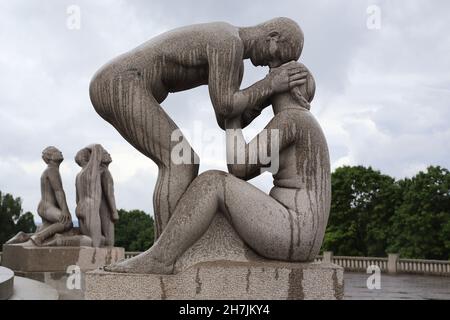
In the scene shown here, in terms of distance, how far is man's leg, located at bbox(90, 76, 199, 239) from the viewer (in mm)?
4637

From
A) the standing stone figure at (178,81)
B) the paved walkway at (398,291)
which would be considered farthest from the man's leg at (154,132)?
the paved walkway at (398,291)

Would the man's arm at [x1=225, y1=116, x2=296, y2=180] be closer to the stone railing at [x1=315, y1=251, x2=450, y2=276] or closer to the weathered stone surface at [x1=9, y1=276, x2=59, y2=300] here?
the weathered stone surface at [x1=9, y1=276, x2=59, y2=300]

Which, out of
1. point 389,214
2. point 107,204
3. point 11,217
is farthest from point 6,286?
point 389,214

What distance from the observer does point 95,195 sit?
10.2m

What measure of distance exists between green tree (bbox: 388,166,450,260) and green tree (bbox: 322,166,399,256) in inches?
75.3

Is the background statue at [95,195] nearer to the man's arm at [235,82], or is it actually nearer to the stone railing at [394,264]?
the man's arm at [235,82]

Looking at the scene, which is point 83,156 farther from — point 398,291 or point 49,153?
point 398,291

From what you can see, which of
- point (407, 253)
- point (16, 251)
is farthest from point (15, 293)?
point (407, 253)

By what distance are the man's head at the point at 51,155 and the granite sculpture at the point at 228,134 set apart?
610 cm

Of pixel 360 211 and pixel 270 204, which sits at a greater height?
pixel 360 211

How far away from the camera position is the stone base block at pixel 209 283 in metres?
4.36

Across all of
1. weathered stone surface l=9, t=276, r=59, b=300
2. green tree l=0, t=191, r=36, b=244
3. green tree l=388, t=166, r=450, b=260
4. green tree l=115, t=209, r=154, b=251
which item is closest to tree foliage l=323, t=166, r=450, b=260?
green tree l=388, t=166, r=450, b=260

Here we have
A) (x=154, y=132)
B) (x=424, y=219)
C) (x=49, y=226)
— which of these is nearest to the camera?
(x=154, y=132)

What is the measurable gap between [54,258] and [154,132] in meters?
5.84
